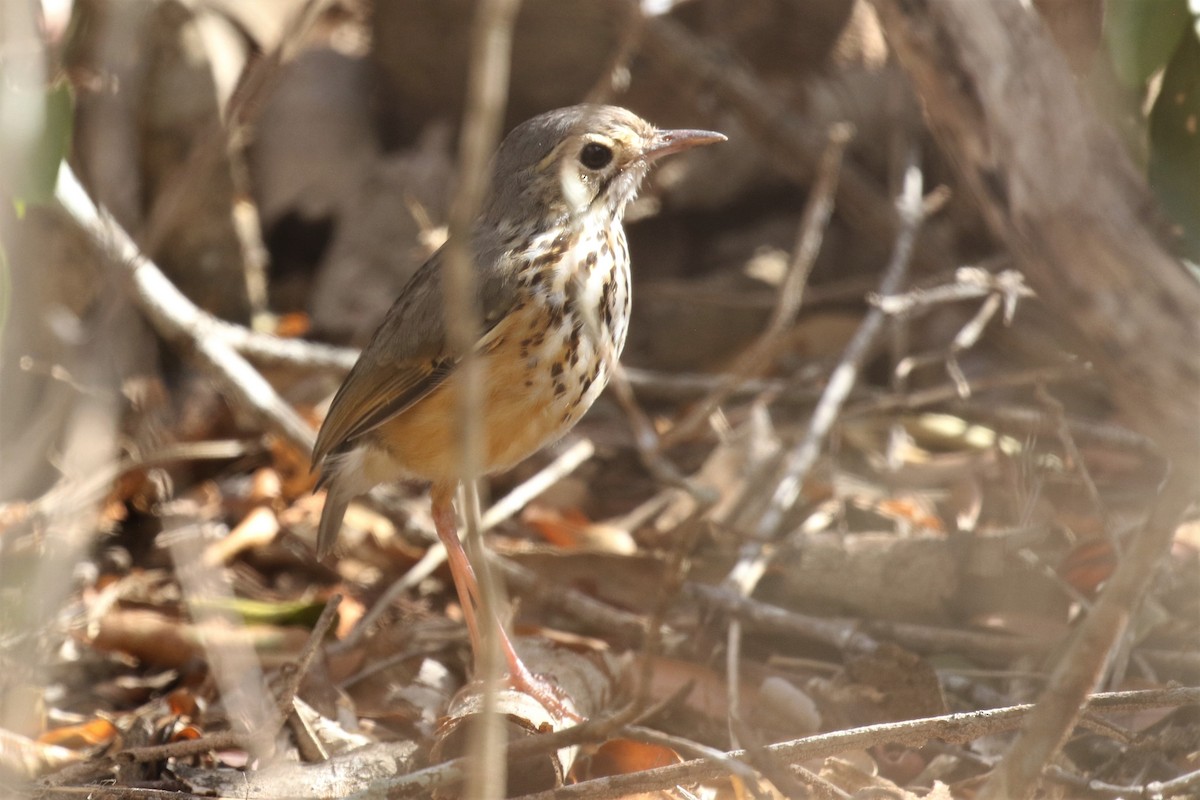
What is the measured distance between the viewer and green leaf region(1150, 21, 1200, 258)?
12.7 ft

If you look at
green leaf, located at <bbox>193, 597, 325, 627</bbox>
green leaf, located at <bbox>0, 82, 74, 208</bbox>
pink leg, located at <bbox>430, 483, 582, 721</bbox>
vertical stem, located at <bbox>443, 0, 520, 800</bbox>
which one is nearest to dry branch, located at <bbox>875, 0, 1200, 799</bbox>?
vertical stem, located at <bbox>443, 0, 520, 800</bbox>

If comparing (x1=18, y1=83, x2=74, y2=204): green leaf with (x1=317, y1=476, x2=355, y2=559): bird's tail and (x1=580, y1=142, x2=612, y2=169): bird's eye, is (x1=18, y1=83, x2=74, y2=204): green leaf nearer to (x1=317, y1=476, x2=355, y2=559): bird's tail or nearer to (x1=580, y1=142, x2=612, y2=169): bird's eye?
(x1=317, y1=476, x2=355, y2=559): bird's tail

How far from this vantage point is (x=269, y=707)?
433cm

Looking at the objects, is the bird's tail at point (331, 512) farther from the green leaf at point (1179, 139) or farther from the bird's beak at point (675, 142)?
the green leaf at point (1179, 139)

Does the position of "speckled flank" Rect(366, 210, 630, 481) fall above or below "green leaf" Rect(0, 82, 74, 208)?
below

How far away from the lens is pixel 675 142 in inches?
187

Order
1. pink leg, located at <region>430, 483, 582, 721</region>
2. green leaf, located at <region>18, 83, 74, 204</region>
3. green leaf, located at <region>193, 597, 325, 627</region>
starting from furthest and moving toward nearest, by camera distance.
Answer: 1. green leaf, located at <region>193, 597, 325, 627</region>
2. pink leg, located at <region>430, 483, 582, 721</region>
3. green leaf, located at <region>18, 83, 74, 204</region>

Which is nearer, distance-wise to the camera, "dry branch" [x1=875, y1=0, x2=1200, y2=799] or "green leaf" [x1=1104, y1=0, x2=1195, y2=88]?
"dry branch" [x1=875, y1=0, x2=1200, y2=799]

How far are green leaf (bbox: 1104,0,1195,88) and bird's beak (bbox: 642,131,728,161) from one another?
4.57ft

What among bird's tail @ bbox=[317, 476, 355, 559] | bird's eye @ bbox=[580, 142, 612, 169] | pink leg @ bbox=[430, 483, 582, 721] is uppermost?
bird's eye @ bbox=[580, 142, 612, 169]

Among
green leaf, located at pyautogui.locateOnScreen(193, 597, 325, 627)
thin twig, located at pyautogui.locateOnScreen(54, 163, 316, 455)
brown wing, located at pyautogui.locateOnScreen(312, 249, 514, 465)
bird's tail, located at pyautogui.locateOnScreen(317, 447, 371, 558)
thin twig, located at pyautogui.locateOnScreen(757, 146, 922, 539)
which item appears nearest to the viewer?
brown wing, located at pyautogui.locateOnScreen(312, 249, 514, 465)

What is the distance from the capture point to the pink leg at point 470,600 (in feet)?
13.8

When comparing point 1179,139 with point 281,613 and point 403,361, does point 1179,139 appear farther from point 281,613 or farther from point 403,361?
point 281,613

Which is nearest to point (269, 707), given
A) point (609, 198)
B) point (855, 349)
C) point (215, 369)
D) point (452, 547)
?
point (452, 547)
